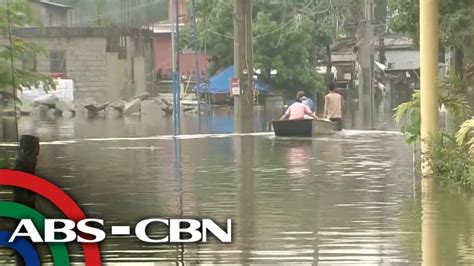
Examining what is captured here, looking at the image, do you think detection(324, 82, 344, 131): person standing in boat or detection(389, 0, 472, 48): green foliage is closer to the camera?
detection(389, 0, 472, 48): green foliage

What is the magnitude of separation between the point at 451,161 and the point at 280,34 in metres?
33.8

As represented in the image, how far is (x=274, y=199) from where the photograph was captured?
1222 cm

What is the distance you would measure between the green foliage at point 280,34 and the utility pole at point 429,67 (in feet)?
105

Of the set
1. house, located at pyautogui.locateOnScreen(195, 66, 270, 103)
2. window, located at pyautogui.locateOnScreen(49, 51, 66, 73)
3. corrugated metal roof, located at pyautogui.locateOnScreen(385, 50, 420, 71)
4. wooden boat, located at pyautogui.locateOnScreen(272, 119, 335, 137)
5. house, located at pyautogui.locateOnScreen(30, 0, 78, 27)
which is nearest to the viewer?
wooden boat, located at pyautogui.locateOnScreen(272, 119, 335, 137)

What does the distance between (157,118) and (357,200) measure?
31.1 meters

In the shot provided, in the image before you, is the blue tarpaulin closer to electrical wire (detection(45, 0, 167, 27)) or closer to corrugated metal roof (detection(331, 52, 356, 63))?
electrical wire (detection(45, 0, 167, 27))

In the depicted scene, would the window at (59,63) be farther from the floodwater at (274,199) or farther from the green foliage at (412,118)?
the green foliage at (412,118)

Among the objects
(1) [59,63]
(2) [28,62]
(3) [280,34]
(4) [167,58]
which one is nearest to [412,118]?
(2) [28,62]

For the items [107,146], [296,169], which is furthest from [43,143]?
[296,169]

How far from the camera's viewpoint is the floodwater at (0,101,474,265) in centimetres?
847

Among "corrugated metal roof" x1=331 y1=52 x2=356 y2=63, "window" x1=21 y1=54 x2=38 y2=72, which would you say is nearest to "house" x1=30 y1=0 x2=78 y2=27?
"corrugated metal roof" x1=331 y1=52 x2=356 y2=63

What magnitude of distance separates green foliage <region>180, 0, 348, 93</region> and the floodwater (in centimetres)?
2314

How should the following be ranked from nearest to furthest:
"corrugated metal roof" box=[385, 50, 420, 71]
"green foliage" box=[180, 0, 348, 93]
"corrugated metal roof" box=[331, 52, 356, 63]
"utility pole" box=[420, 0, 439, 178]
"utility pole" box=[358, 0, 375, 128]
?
"utility pole" box=[420, 0, 439, 178] → "utility pole" box=[358, 0, 375, 128] → "green foliage" box=[180, 0, 348, 93] → "corrugated metal roof" box=[331, 52, 356, 63] → "corrugated metal roof" box=[385, 50, 420, 71]

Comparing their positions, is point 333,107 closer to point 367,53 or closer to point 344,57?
point 367,53
